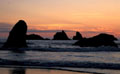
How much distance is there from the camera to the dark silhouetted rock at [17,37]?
44469 mm

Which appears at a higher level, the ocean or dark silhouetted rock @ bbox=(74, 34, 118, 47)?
dark silhouetted rock @ bbox=(74, 34, 118, 47)

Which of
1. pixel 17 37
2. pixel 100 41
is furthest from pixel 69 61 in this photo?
pixel 100 41

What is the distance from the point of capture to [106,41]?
5075 cm

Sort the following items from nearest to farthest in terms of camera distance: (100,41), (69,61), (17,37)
→ (69,61) < (17,37) < (100,41)

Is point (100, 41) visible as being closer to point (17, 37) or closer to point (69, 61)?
point (17, 37)

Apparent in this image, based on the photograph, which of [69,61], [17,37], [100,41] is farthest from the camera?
[100,41]

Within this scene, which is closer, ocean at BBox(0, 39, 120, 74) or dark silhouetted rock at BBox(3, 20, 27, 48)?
ocean at BBox(0, 39, 120, 74)

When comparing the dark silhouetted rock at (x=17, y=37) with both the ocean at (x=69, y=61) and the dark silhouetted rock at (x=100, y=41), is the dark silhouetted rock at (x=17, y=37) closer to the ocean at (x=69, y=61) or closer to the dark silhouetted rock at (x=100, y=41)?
the dark silhouetted rock at (x=100, y=41)

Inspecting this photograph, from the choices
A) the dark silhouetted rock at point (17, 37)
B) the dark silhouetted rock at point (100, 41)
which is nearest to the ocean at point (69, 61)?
the dark silhouetted rock at point (17, 37)

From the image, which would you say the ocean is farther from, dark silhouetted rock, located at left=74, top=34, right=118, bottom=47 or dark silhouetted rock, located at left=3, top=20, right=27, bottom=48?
dark silhouetted rock, located at left=74, top=34, right=118, bottom=47

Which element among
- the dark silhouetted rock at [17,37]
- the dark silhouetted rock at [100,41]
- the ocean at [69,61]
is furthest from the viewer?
the dark silhouetted rock at [100,41]

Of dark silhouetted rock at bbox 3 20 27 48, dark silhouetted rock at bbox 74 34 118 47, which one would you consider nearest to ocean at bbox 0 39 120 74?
dark silhouetted rock at bbox 3 20 27 48

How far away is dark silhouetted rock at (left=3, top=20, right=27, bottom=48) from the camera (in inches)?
1751

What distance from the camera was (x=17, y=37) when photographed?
4594cm
